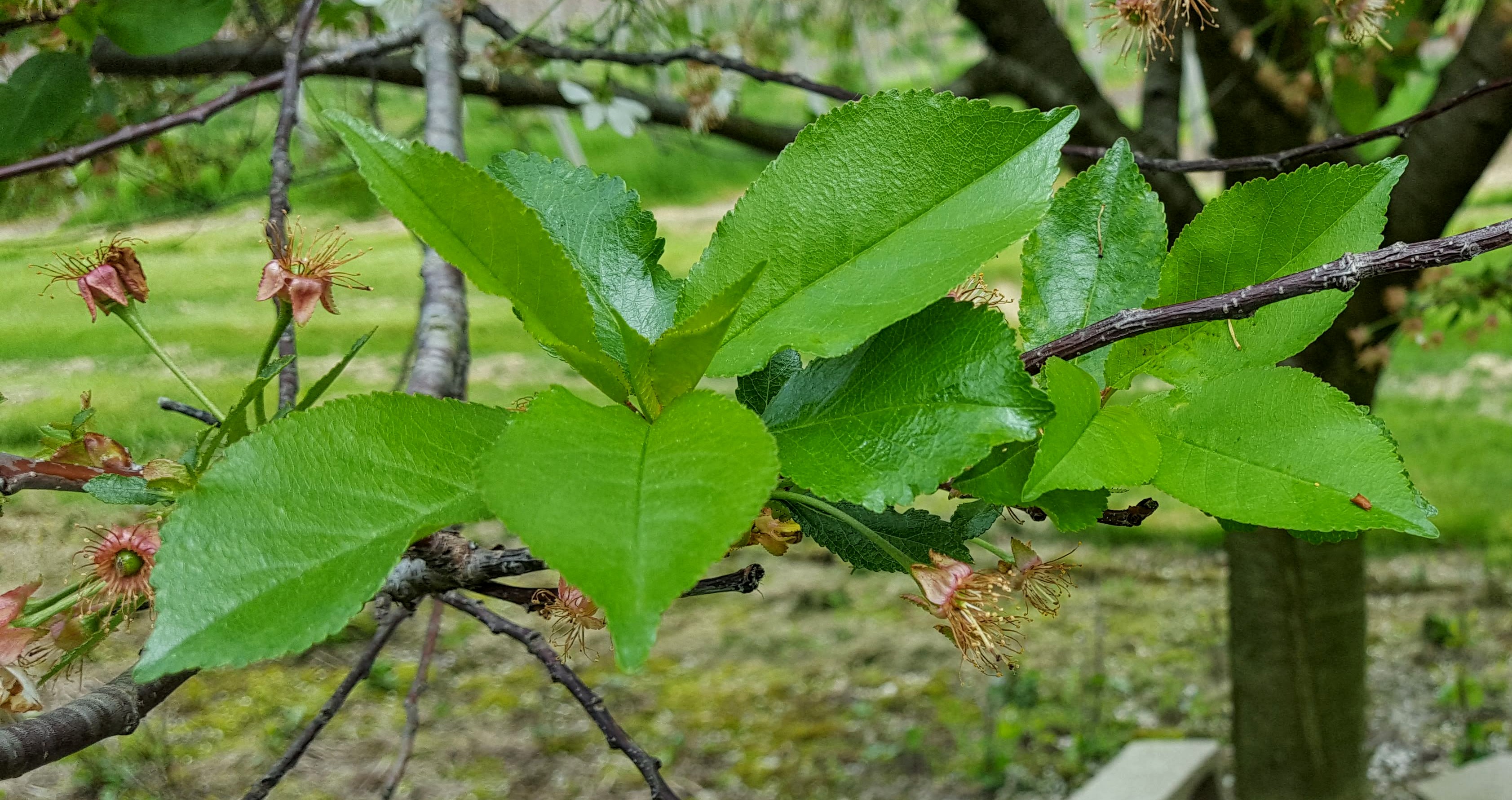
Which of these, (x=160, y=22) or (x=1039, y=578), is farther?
(x=160, y=22)

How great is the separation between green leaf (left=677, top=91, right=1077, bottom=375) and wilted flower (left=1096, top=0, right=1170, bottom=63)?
0.81 ft

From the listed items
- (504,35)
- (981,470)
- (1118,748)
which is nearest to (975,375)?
(981,470)

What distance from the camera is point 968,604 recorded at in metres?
0.26

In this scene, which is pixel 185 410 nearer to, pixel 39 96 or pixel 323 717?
pixel 323 717

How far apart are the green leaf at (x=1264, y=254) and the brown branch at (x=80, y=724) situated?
244 millimetres

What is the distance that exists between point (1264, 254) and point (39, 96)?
738 mm

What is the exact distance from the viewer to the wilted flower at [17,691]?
28 centimetres

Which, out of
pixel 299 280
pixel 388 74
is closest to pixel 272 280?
pixel 299 280

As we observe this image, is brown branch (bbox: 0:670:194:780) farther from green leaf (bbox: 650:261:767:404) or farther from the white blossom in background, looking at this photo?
the white blossom in background

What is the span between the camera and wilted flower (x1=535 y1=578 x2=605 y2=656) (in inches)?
10.2

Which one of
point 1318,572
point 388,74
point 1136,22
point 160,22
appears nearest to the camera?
point 1136,22

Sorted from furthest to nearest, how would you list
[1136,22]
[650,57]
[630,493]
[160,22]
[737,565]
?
1. [737,565]
2. [650,57]
3. [160,22]
4. [1136,22]
5. [630,493]

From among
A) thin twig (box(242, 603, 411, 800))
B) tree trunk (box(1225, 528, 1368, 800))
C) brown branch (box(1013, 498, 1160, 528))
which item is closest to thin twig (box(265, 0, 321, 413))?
thin twig (box(242, 603, 411, 800))

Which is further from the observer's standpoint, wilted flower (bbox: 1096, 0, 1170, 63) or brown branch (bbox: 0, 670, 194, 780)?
wilted flower (bbox: 1096, 0, 1170, 63)
